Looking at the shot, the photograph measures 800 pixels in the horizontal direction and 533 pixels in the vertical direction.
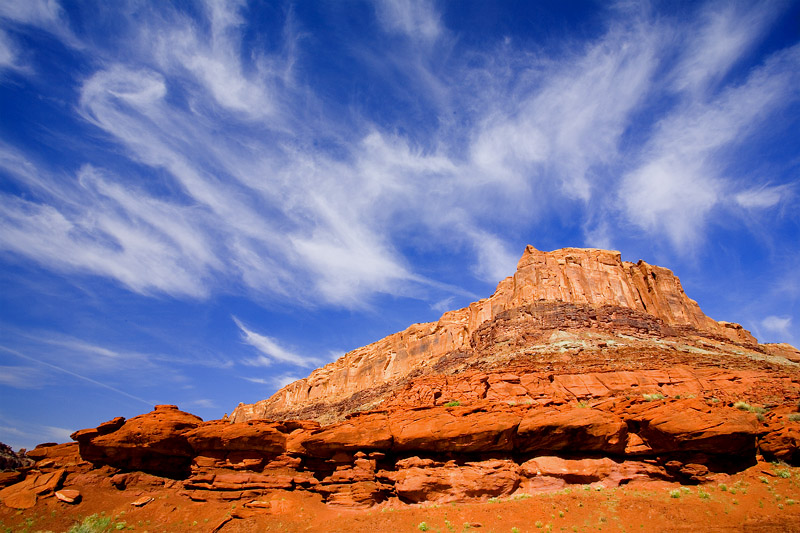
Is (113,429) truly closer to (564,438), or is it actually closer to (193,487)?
(193,487)

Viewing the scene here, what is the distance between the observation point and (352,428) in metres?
22.8

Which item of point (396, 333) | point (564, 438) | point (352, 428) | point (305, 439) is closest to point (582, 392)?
point (564, 438)

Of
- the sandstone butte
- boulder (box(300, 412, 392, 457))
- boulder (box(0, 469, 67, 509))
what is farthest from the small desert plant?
boulder (box(300, 412, 392, 457))

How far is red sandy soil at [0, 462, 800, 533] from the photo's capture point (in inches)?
629

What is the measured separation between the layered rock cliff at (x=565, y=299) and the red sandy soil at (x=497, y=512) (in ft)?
103

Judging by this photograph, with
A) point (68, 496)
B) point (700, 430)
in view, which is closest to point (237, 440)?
point (68, 496)

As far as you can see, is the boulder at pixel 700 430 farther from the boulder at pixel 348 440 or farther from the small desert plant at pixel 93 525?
the small desert plant at pixel 93 525

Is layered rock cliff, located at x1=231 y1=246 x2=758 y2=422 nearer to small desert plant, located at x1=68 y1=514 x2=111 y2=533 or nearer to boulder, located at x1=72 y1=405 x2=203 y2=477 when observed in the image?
boulder, located at x1=72 y1=405 x2=203 y2=477

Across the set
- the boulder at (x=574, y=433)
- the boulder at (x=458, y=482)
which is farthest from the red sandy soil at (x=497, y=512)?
the boulder at (x=574, y=433)

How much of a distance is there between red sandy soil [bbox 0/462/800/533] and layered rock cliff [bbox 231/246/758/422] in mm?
31397

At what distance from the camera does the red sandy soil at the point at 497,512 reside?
15977mm

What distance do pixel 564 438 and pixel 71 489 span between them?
1008 inches

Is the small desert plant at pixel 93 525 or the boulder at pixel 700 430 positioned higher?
the boulder at pixel 700 430

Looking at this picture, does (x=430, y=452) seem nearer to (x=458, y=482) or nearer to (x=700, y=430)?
(x=458, y=482)
